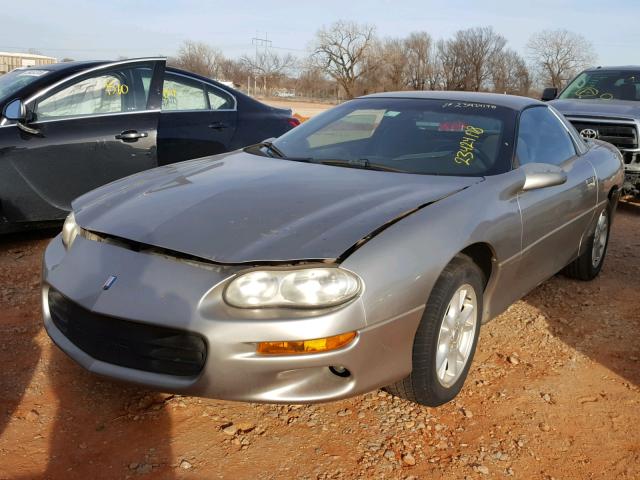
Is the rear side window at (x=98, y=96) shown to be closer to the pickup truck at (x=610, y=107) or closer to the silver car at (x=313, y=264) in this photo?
the silver car at (x=313, y=264)

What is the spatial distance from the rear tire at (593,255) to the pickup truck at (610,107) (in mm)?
2063

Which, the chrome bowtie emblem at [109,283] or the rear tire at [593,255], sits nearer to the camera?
the chrome bowtie emblem at [109,283]

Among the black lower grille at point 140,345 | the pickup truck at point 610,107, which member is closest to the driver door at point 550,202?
the black lower grille at point 140,345

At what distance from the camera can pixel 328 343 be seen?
2188mm

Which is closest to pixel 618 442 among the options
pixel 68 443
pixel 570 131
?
pixel 68 443

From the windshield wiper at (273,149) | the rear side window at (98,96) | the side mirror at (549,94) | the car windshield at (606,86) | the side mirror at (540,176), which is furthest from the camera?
the side mirror at (549,94)

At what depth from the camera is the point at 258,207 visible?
8.79 feet

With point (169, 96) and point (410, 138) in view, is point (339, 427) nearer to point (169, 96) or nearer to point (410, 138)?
point (410, 138)

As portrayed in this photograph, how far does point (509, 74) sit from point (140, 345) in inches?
2611

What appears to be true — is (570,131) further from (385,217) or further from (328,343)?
(328,343)

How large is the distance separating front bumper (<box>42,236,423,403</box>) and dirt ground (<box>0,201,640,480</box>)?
30cm

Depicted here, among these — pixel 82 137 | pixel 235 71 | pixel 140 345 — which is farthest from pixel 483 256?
pixel 235 71

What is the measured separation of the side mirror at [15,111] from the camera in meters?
4.44

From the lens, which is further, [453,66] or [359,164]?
[453,66]
